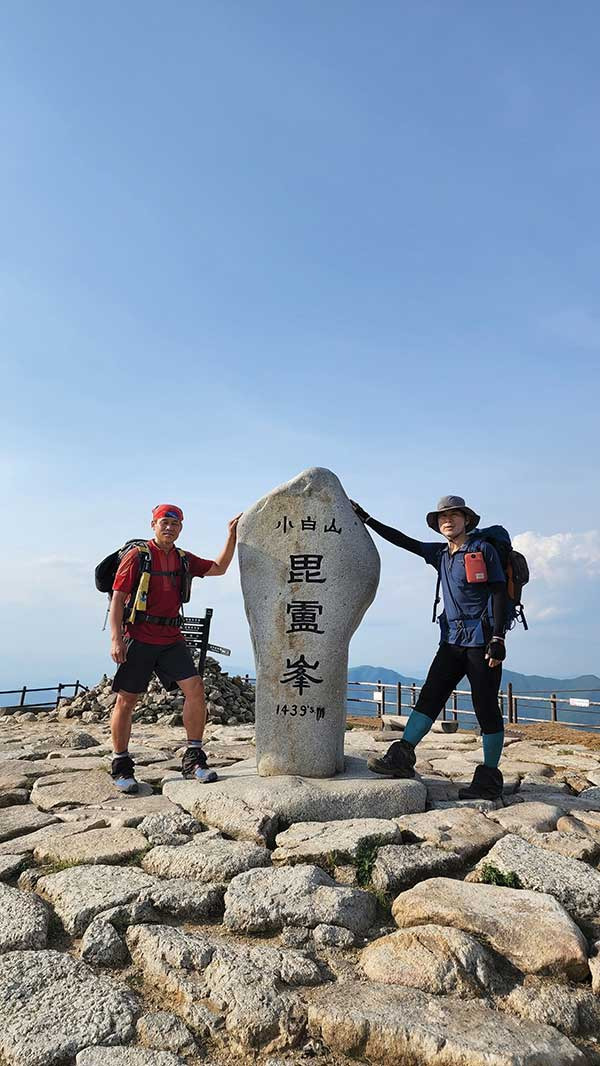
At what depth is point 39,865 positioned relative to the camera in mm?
4105

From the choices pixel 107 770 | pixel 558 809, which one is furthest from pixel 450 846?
pixel 107 770

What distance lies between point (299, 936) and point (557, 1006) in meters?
1.10

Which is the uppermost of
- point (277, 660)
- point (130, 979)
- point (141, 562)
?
point (141, 562)

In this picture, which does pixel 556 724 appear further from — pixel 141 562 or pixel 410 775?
pixel 141 562

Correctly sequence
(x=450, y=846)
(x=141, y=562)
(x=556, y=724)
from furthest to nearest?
(x=556, y=724) → (x=141, y=562) → (x=450, y=846)

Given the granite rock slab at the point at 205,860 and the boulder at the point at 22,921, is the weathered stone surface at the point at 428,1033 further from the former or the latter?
the boulder at the point at 22,921

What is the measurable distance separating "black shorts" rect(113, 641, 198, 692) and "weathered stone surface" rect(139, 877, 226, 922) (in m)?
2.22

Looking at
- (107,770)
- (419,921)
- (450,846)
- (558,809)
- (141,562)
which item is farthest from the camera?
(107,770)

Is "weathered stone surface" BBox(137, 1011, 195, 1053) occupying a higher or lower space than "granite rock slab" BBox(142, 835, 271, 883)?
lower

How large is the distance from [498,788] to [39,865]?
3299mm

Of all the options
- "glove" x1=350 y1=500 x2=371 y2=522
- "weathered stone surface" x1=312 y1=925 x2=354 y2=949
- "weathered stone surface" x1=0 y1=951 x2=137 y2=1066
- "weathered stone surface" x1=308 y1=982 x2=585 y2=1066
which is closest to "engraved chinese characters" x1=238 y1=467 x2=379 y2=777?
"glove" x1=350 y1=500 x2=371 y2=522

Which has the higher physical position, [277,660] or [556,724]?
[277,660]

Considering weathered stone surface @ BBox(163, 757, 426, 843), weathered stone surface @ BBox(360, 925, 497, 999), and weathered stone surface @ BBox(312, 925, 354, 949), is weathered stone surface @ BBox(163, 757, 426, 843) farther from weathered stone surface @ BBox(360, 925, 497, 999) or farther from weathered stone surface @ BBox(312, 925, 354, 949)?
weathered stone surface @ BBox(360, 925, 497, 999)

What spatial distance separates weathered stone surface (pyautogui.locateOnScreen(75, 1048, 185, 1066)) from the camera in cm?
237
